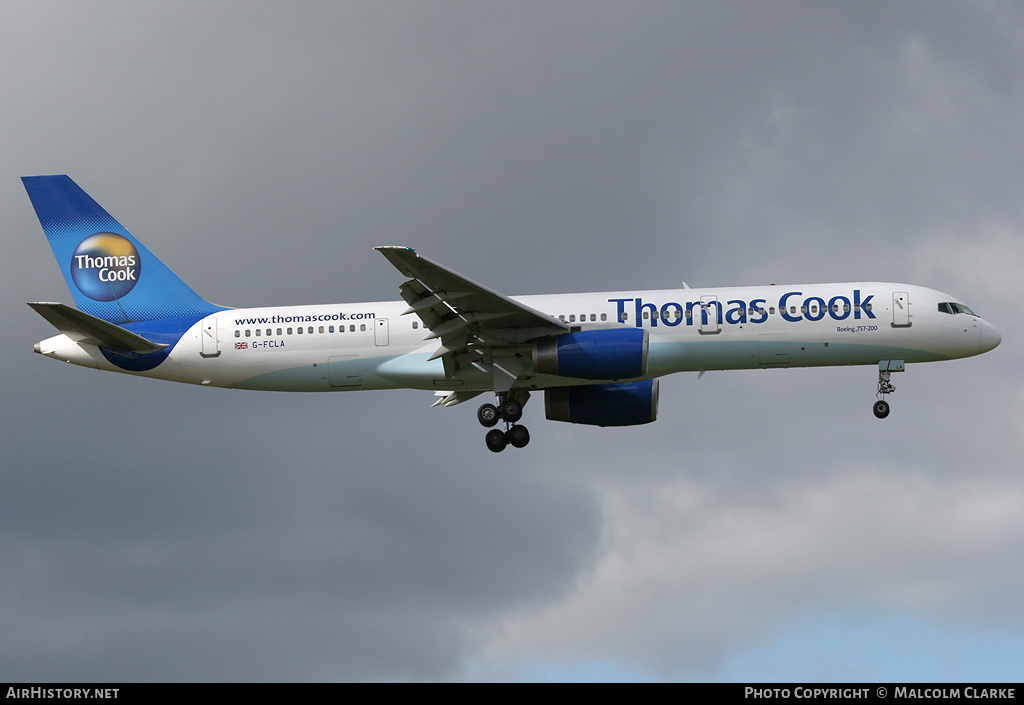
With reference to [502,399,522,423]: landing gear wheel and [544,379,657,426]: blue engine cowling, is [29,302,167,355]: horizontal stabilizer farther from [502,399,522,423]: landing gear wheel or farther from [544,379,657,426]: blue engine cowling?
[544,379,657,426]: blue engine cowling

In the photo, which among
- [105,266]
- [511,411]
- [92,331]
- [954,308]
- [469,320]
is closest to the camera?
[469,320]

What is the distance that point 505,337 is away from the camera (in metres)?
42.6

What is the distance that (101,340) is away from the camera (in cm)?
4388

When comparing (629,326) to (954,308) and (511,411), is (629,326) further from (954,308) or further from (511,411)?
(954,308)

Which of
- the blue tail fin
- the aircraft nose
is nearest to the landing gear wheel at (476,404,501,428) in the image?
the blue tail fin

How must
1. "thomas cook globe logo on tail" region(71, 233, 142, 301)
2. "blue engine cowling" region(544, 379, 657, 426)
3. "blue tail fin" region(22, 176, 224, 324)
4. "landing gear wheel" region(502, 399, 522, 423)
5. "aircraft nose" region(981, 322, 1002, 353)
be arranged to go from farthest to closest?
1. "blue engine cowling" region(544, 379, 657, 426)
2. "thomas cook globe logo on tail" region(71, 233, 142, 301)
3. "blue tail fin" region(22, 176, 224, 324)
4. "landing gear wheel" region(502, 399, 522, 423)
5. "aircraft nose" region(981, 322, 1002, 353)

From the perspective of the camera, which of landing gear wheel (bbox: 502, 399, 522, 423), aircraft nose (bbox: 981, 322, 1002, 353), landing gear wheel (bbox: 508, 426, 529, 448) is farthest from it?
landing gear wheel (bbox: 508, 426, 529, 448)

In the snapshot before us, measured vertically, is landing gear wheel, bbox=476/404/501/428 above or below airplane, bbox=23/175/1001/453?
below

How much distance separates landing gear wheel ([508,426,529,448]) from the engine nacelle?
3054mm

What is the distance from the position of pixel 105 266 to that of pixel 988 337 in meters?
31.0

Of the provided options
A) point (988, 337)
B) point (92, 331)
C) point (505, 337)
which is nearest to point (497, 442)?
point (505, 337)

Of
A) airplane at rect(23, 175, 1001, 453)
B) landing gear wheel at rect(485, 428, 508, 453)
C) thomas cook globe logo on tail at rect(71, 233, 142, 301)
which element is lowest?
landing gear wheel at rect(485, 428, 508, 453)

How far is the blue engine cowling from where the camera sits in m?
47.1
